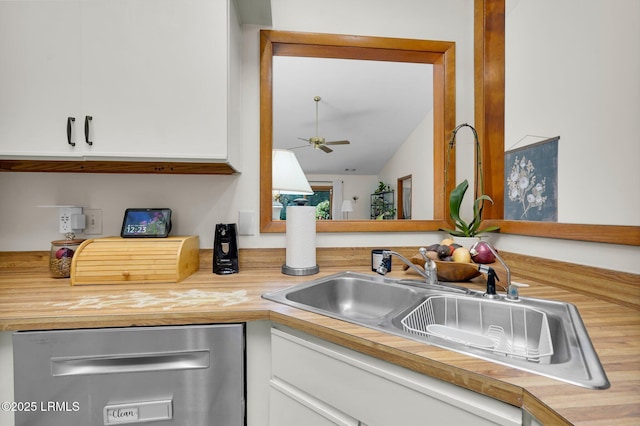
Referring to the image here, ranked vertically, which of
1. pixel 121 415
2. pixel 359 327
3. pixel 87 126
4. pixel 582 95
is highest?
pixel 582 95

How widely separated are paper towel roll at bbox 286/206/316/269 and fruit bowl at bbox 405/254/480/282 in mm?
543

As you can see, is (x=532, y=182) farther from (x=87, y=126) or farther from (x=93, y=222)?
(x=93, y=222)

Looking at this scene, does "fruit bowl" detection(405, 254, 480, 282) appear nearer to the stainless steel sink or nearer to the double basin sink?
the double basin sink

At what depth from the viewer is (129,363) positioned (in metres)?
0.81

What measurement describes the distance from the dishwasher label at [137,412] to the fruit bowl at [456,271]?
1028 mm

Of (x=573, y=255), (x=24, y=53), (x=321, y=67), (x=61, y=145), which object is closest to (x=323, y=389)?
(x=573, y=255)

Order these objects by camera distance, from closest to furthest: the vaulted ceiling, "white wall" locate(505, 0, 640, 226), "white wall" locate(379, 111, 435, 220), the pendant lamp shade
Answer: "white wall" locate(505, 0, 640, 226), the pendant lamp shade, "white wall" locate(379, 111, 435, 220), the vaulted ceiling

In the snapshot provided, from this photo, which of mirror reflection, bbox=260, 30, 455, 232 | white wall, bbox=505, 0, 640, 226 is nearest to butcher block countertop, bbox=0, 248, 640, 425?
white wall, bbox=505, 0, 640, 226

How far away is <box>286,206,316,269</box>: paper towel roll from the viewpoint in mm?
1271

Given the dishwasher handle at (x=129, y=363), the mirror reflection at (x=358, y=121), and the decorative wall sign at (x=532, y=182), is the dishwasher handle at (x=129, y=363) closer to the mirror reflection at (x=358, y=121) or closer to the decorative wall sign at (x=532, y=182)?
the decorative wall sign at (x=532, y=182)

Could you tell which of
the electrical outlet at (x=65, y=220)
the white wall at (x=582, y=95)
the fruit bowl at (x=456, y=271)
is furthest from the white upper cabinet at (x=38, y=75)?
the white wall at (x=582, y=95)

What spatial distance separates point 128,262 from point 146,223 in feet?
0.69

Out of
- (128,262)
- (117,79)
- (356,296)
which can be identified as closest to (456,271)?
(356,296)

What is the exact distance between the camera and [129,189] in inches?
53.6
